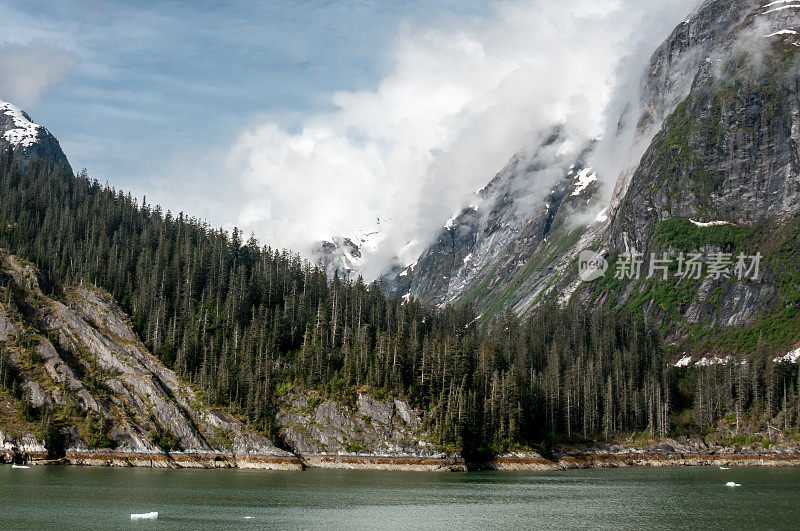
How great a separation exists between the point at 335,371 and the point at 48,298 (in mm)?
74819

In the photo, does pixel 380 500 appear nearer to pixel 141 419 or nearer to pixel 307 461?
pixel 307 461

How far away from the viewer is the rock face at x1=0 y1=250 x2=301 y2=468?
476ft

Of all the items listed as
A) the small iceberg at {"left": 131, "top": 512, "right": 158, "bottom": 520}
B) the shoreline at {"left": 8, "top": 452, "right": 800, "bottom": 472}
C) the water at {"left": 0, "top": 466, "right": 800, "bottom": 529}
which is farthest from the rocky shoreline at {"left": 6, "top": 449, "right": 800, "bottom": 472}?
the small iceberg at {"left": 131, "top": 512, "right": 158, "bottom": 520}

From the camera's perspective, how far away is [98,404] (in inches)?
6048

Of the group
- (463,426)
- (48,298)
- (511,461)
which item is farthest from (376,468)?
(48,298)

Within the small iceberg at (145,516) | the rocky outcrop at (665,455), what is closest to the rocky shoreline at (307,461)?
the rocky outcrop at (665,455)

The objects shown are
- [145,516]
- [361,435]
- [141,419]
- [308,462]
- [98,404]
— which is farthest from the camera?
[308,462]

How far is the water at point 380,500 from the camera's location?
81750 millimetres

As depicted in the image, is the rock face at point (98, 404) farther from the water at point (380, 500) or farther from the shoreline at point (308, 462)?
the water at point (380, 500)

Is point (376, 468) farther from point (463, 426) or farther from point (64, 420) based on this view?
point (64, 420)

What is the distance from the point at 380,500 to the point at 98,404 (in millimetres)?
80519

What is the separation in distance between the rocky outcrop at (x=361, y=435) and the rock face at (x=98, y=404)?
6.21m

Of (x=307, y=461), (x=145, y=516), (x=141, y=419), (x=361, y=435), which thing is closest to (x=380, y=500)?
(x=145, y=516)

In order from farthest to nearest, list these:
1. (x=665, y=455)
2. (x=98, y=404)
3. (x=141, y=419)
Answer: (x=665, y=455) < (x=141, y=419) < (x=98, y=404)
